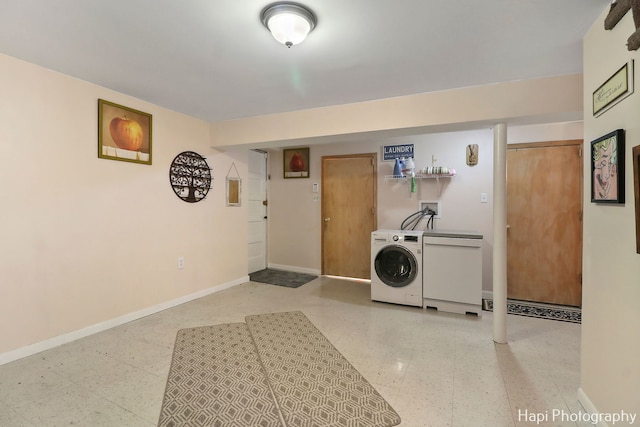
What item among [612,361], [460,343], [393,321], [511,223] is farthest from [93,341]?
[511,223]

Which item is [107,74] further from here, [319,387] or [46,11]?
[319,387]

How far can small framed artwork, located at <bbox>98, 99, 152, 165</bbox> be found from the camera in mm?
2623

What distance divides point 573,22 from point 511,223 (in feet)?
8.01

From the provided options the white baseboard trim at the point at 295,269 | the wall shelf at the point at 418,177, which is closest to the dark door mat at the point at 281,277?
the white baseboard trim at the point at 295,269

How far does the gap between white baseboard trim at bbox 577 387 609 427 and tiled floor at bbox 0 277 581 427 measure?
42 millimetres

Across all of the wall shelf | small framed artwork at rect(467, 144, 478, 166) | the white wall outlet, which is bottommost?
the white wall outlet

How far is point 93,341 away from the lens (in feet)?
7.97

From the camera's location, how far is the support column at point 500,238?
2459 millimetres

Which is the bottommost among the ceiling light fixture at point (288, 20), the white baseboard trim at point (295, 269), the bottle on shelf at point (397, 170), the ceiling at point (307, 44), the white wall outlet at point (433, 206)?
the white baseboard trim at point (295, 269)

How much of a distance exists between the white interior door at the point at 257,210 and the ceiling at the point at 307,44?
228 centimetres

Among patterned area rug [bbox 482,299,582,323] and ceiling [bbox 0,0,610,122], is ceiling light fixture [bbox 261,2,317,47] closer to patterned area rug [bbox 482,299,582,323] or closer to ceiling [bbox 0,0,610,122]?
ceiling [bbox 0,0,610,122]

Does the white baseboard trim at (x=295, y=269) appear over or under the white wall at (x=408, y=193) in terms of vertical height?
under

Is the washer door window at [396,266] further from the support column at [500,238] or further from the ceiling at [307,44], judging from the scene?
the ceiling at [307,44]

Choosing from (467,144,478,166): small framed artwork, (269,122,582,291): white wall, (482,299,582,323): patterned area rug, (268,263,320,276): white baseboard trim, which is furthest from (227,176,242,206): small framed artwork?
(482,299,582,323): patterned area rug
